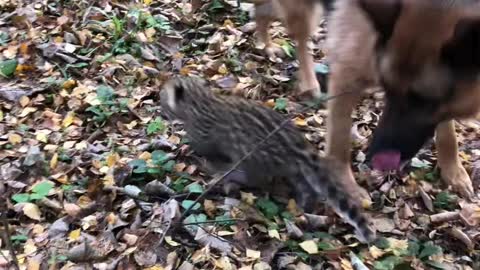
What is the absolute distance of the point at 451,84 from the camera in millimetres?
2873

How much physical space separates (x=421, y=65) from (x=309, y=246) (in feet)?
3.27

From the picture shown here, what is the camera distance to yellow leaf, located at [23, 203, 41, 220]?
3.41 m

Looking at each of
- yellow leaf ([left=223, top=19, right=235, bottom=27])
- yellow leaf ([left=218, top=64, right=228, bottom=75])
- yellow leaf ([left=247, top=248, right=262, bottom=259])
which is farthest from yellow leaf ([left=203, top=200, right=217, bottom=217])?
yellow leaf ([left=223, top=19, right=235, bottom=27])

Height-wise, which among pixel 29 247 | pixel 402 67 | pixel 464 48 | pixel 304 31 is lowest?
pixel 29 247

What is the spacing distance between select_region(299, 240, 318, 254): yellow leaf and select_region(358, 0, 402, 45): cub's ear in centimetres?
99

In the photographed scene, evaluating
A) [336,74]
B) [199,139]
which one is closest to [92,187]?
[199,139]

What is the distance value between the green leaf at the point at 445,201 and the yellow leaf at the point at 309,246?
747 mm

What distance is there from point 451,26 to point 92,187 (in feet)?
6.24

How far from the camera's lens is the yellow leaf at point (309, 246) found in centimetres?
324

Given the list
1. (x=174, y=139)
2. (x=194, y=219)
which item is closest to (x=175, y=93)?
(x=174, y=139)

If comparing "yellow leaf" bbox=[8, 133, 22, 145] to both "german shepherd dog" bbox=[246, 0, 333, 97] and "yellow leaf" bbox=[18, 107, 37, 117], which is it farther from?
"german shepherd dog" bbox=[246, 0, 333, 97]

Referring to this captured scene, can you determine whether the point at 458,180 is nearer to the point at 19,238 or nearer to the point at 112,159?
the point at 112,159

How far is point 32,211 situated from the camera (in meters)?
3.42

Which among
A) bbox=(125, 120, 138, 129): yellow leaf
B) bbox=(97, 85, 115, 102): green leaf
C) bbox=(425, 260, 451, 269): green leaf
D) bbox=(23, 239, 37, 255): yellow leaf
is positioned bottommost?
bbox=(23, 239, 37, 255): yellow leaf
